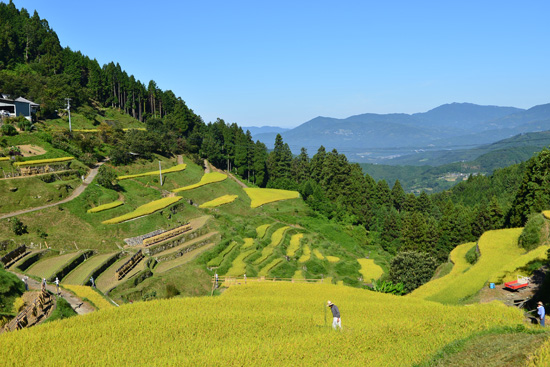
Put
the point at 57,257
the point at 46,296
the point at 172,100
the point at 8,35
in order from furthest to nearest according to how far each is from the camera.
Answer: the point at 172,100
the point at 8,35
the point at 57,257
the point at 46,296

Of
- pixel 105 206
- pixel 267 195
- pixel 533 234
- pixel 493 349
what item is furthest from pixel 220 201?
pixel 493 349

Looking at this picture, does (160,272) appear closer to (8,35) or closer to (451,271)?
(451,271)

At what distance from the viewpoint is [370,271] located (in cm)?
4959

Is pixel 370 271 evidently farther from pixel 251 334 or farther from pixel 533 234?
pixel 251 334

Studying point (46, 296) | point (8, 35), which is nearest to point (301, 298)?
point (46, 296)

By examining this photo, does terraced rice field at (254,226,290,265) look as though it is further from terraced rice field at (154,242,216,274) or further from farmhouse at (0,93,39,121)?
farmhouse at (0,93,39,121)

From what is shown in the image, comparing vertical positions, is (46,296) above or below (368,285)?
above

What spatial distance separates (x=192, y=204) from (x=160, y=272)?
86.0 ft

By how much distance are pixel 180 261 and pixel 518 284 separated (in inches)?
1177

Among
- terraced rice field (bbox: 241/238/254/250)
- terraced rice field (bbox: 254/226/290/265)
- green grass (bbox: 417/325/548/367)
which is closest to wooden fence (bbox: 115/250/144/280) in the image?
terraced rice field (bbox: 254/226/290/265)

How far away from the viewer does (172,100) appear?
392ft

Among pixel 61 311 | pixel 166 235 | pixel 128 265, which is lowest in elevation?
pixel 128 265

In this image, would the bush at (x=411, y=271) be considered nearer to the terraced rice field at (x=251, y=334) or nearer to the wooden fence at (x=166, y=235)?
the terraced rice field at (x=251, y=334)

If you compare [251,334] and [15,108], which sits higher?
[15,108]
